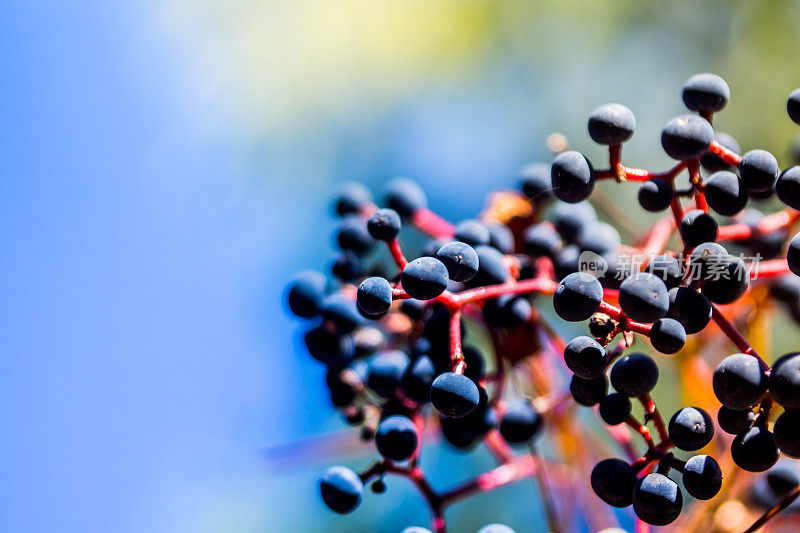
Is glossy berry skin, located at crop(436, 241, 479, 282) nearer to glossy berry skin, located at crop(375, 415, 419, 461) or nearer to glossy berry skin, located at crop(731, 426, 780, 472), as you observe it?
glossy berry skin, located at crop(375, 415, 419, 461)

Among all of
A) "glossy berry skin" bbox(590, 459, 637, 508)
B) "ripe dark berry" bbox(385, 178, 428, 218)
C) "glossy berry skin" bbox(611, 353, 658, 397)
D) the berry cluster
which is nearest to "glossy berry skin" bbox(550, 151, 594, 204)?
the berry cluster

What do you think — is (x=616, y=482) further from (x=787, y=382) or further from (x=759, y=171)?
(x=759, y=171)

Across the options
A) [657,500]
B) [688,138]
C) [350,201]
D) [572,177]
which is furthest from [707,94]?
[350,201]

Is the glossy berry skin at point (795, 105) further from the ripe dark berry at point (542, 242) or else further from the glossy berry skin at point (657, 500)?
the glossy berry skin at point (657, 500)

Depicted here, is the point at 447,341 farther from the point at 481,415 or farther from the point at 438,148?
the point at 438,148

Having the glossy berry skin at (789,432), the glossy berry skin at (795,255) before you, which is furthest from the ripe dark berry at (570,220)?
the glossy berry skin at (789,432)
